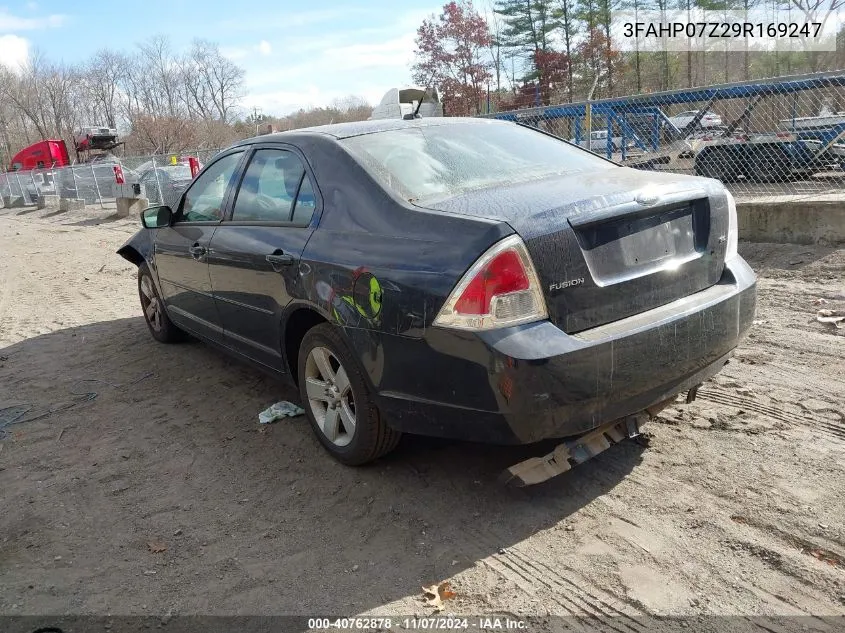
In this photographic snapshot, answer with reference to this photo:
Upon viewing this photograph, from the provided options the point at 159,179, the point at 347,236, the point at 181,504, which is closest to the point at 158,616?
the point at 181,504

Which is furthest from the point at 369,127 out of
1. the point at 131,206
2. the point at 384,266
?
the point at 131,206

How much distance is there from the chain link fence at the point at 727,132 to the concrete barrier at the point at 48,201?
2317 centimetres

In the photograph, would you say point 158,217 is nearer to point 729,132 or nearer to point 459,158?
point 459,158

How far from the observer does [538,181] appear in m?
3.07

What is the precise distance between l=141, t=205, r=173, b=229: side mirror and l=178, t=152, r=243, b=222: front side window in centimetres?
10

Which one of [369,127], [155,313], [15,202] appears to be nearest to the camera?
[369,127]

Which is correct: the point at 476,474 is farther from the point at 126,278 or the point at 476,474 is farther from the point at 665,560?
the point at 126,278

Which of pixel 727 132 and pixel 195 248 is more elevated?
pixel 727 132

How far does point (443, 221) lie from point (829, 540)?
6.31 feet

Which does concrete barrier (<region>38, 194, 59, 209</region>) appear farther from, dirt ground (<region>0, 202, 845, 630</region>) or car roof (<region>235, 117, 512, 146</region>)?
car roof (<region>235, 117, 512, 146</region>)

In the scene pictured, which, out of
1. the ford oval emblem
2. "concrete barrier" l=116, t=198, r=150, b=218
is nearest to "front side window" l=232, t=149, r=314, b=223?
the ford oval emblem

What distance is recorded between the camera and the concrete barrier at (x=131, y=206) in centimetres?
1836

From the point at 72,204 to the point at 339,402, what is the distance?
2463 cm

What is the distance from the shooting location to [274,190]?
3.73 m
